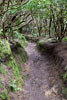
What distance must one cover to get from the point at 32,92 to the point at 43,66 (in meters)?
3.38

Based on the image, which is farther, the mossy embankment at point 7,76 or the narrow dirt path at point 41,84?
the narrow dirt path at point 41,84

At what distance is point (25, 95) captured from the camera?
5.39 meters

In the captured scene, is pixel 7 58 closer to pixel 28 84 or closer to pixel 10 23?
pixel 28 84

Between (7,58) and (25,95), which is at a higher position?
(7,58)

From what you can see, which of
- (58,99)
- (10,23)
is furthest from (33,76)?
(10,23)

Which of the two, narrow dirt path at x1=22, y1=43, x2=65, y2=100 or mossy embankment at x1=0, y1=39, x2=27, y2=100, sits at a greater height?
mossy embankment at x1=0, y1=39, x2=27, y2=100

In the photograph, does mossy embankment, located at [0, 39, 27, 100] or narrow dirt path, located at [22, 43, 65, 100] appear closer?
mossy embankment, located at [0, 39, 27, 100]

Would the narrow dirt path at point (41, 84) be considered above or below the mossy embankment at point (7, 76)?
below

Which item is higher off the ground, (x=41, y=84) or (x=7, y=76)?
(x=7, y=76)

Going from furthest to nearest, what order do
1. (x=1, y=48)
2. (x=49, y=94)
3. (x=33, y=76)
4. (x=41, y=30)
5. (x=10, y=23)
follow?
(x=41, y=30) < (x=10, y=23) < (x=33, y=76) < (x=1, y=48) < (x=49, y=94)

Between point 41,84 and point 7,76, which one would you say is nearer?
point 7,76

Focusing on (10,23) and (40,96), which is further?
(10,23)

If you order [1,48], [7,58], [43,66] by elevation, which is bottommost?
[43,66]

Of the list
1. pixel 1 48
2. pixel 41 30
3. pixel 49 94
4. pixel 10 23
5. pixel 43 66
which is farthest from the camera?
pixel 41 30
